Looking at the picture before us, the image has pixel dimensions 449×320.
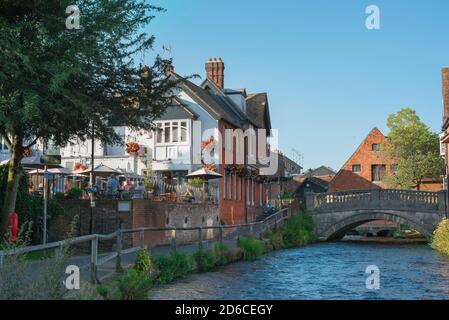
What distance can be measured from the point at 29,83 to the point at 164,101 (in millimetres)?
4906

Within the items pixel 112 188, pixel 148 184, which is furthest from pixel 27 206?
pixel 148 184

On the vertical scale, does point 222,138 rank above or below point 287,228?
above

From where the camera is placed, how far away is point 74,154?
34.5 metres

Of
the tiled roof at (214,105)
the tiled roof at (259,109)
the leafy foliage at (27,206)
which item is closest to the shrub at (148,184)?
the leafy foliage at (27,206)

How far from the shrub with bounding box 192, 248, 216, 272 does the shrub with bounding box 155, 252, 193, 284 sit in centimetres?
123

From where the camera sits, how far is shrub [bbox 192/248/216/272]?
19078 millimetres

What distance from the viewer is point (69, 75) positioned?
14617mm

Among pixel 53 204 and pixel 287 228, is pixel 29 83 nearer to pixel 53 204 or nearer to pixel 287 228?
pixel 53 204

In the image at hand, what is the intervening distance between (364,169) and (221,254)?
39161mm

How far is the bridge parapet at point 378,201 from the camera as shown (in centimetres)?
3916

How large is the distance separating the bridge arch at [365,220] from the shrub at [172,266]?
2552 cm

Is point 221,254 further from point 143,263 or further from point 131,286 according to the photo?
point 131,286

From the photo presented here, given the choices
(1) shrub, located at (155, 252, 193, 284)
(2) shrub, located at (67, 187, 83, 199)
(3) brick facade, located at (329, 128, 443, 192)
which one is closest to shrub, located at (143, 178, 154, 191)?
(2) shrub, located at (67, 187, 83, 199)
